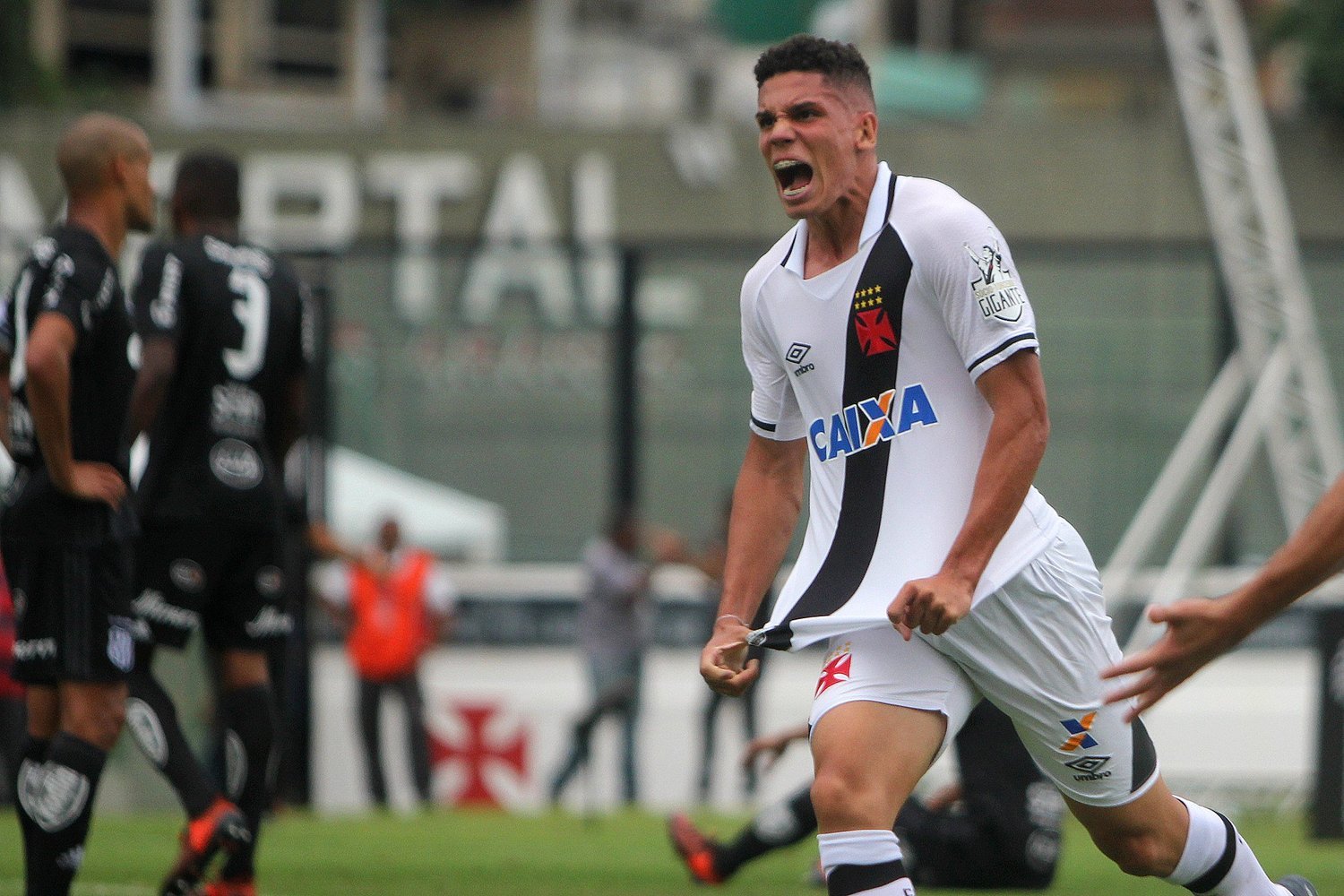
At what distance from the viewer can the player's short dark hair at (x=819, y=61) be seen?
14.0 feet

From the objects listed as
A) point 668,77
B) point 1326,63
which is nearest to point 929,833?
point 1326,63

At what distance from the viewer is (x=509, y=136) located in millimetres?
20891

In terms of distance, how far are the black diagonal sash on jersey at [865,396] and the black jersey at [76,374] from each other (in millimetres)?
2081

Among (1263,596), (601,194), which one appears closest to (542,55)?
(601,194)

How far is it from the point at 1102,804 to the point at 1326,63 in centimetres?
1775

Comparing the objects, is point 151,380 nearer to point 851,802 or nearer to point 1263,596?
point 851,802

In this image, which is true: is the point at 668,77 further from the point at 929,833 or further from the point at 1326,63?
the point at 929,833

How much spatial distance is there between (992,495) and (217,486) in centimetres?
285

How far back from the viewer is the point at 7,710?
11.3 metres

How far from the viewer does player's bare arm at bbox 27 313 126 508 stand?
510 centimetres

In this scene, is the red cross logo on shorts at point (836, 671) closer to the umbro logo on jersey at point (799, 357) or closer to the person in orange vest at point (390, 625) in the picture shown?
the umbro logo on jersey at point (799, 357)

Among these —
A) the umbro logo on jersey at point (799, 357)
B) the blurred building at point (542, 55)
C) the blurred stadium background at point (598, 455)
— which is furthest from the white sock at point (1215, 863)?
the blurred building at point (542, 55)

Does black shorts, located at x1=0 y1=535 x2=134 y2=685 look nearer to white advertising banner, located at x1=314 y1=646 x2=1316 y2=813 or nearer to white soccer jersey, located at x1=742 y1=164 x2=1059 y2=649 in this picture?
white soccer jersey, located at x1=742 y1=164 x2=1059 y2=649

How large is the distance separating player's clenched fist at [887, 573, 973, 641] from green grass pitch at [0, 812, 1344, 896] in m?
3.37
